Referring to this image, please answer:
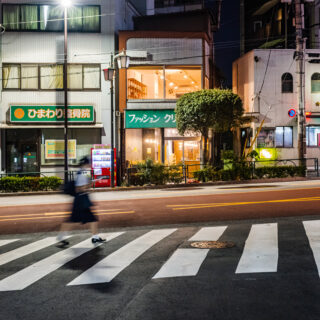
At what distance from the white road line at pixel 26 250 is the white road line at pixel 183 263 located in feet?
10.2

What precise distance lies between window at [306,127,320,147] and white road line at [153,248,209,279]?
2519 centimetres

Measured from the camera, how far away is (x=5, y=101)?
88.9ft

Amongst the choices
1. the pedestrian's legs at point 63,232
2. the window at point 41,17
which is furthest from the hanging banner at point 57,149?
the pedestrian's legs at point 63,232

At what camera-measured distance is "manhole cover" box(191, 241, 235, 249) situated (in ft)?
27.2

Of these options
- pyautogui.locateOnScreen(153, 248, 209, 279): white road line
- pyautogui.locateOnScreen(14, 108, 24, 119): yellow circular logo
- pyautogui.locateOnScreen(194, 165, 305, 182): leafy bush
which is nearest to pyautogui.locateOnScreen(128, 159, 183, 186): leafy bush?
pyautogui.locateOnScreen(194, 165, 305, 182): leafy bush

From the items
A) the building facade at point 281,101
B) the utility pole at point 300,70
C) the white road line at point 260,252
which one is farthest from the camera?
the building facade at point 281,101

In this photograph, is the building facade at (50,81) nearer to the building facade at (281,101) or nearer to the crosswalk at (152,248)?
the building facade at (281,101)

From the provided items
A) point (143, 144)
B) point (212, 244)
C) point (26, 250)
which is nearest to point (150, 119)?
point (143, 144)

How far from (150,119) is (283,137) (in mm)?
10169

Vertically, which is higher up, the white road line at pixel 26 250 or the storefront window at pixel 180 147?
the storefront window at pixel 180 147

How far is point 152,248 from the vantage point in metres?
8.44

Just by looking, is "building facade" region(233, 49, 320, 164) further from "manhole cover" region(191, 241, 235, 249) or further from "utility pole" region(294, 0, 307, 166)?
"manhole cover" region(191, 241, 235, 249)

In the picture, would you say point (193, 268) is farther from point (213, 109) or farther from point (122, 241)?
point (213, 109)

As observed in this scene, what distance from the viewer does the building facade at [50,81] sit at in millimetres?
27047
